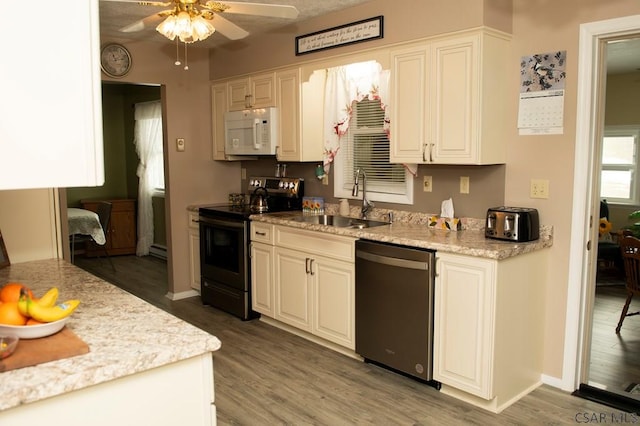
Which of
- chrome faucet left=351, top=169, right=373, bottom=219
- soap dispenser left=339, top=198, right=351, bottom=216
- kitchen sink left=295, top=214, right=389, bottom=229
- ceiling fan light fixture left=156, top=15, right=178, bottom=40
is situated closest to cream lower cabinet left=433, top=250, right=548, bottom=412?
kitchen sink left=295, top=214, right=389, bottom=229

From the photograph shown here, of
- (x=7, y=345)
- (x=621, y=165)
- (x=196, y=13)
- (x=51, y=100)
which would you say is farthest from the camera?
(x=621, y=165)

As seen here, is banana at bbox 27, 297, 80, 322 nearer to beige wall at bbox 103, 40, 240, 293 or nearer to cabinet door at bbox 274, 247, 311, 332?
cabinet door at bbox 274, 247, 311, 332

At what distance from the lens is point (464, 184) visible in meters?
3.51

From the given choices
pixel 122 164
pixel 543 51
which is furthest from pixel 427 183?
pixel 122 164

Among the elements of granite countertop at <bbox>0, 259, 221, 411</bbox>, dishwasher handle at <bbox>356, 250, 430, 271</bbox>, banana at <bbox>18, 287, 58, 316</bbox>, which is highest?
banana at <bbox>18, 287, 58, 316</bbox>

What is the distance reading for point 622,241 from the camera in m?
4.00

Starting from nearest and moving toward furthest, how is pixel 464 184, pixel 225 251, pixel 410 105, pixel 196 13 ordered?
pixel 196 13
pixel 410 105
pixel 464 184
pixel 225 251

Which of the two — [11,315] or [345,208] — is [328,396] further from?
[11,315]

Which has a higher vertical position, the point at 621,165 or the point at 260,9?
the point at 260,9

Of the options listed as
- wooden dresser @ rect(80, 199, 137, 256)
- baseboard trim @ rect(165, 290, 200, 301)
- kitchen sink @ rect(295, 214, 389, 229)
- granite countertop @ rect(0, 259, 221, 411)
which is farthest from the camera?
wooden dresser @ rect(80, 199, 137, 256)

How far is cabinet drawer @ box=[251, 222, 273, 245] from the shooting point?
422cm

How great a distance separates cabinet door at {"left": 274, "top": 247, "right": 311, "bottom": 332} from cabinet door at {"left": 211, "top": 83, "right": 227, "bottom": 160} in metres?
1.55

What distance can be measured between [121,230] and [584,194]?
6.23m

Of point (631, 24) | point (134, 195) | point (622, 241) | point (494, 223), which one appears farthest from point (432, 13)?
point (134, 195)
